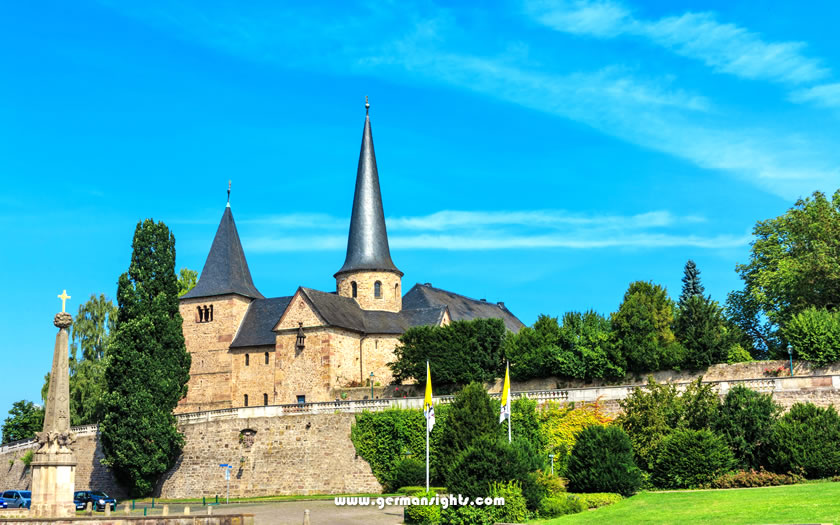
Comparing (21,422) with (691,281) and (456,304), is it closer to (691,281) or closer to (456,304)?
(456,304)

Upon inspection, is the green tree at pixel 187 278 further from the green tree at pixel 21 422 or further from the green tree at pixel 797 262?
the green tree at pixel 797 262

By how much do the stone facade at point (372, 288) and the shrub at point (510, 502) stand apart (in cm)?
3602

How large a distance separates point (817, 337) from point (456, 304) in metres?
33.8

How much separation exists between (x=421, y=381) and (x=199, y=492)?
1366cm

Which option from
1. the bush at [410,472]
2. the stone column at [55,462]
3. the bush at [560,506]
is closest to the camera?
the bush at [560,506]

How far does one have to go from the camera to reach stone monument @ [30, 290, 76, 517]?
86.5 ft

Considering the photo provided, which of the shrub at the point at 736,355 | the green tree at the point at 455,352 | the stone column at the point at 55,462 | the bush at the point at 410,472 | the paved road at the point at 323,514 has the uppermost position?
the green tree at the point at 455,352

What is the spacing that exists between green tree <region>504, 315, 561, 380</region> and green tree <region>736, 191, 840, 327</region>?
13.3m

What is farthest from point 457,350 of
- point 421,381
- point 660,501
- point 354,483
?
point 660,501

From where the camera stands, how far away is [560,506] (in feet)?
82.7

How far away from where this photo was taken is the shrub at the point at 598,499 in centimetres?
2623

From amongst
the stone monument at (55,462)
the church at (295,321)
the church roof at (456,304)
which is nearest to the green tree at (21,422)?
the church at (295,321)

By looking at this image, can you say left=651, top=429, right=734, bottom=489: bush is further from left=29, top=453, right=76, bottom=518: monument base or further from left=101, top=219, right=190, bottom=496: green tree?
→ left=101, top=219, right=190, bottom=496: green tree

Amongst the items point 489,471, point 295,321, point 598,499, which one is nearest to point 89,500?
point 295,321
